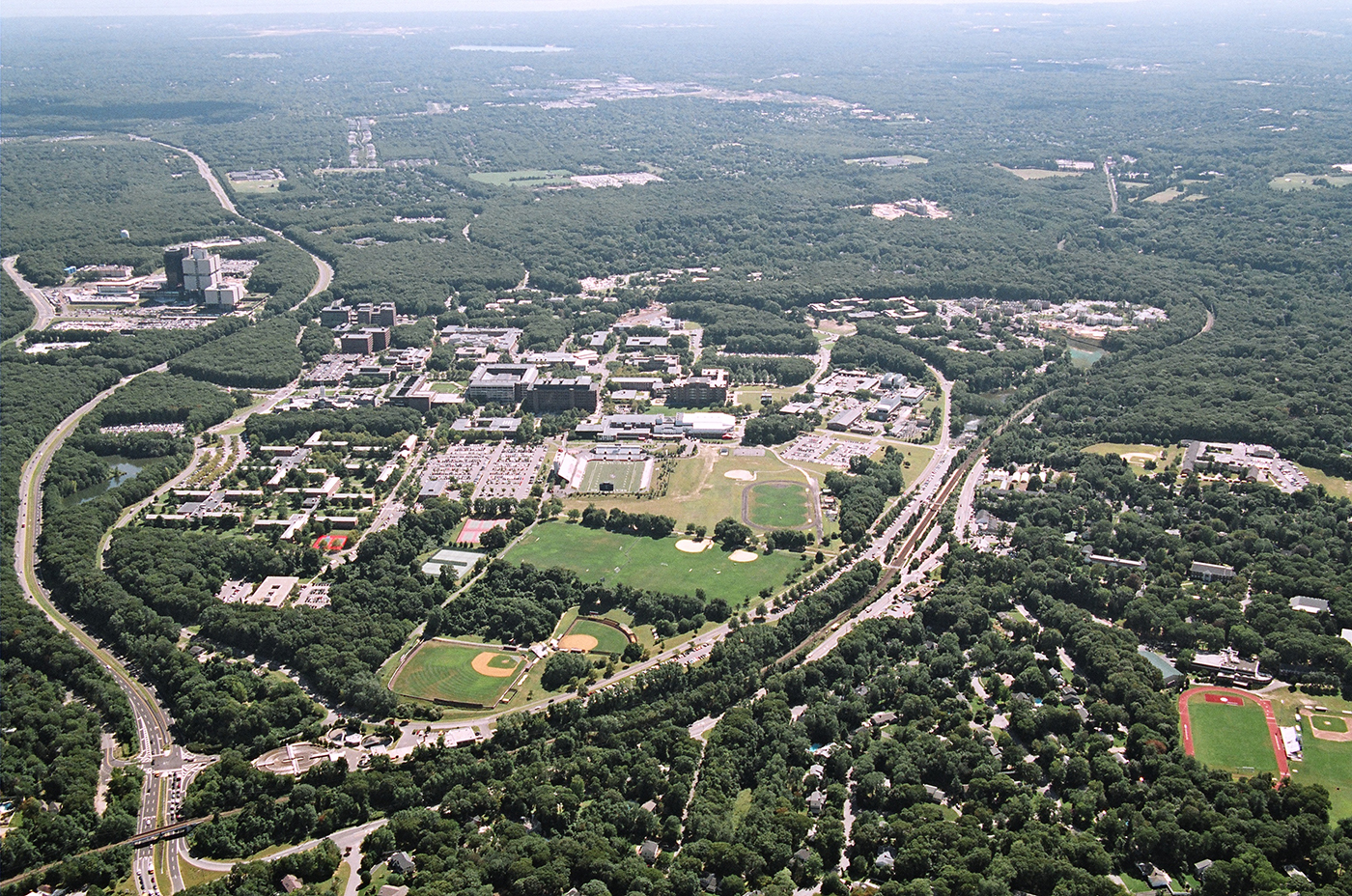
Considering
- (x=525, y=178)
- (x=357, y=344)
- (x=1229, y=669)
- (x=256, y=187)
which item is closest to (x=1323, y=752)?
(x=1229, y=669)

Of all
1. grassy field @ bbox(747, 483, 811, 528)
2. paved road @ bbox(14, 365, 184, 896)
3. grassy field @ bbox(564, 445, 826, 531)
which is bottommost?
paved road @ bbox(14, 365, 184, 896)

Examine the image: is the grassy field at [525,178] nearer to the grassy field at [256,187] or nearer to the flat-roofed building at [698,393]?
the grassy field at [256,187]

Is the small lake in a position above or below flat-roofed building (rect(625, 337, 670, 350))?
below

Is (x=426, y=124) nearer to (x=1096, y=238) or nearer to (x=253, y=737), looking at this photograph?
(x=1096, y=238)

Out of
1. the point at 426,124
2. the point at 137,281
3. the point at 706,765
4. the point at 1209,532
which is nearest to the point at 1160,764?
the point at 706,765

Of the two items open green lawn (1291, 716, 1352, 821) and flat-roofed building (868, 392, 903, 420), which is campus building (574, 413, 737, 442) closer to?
flat-roofed building (868, 392, 903, 420)

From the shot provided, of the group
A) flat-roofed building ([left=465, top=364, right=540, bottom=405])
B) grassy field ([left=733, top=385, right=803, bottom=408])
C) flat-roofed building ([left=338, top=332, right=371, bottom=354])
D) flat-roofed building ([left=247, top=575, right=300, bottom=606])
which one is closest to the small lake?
flat-roofed building ([left=247, top=575, right=300, bottom=606])

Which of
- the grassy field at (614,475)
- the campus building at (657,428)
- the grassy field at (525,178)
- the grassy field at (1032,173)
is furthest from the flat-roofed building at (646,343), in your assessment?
the grassy field at (1032,173)

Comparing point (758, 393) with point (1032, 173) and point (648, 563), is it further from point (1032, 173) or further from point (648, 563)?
point (1032, 173)
